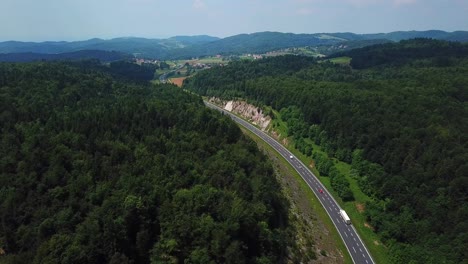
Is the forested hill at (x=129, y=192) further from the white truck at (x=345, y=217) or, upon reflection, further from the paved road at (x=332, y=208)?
the white truck at (x=345, y=217)

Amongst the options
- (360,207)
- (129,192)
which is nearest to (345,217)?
(360,207)

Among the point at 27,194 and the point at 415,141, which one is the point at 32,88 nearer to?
the point at 27,194

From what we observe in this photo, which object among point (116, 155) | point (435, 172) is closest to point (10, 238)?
point (116, 155)

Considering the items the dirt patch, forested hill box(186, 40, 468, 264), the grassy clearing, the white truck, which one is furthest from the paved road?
forested hill box(186, 40, 468, 264)

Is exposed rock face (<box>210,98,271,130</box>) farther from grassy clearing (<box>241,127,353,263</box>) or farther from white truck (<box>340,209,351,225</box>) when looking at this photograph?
white truck (<box>340,209,351,225</box>)

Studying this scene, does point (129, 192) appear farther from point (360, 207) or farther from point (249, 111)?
point (249, 111)

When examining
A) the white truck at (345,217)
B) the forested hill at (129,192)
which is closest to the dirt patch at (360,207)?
the white truck at (345,217)
